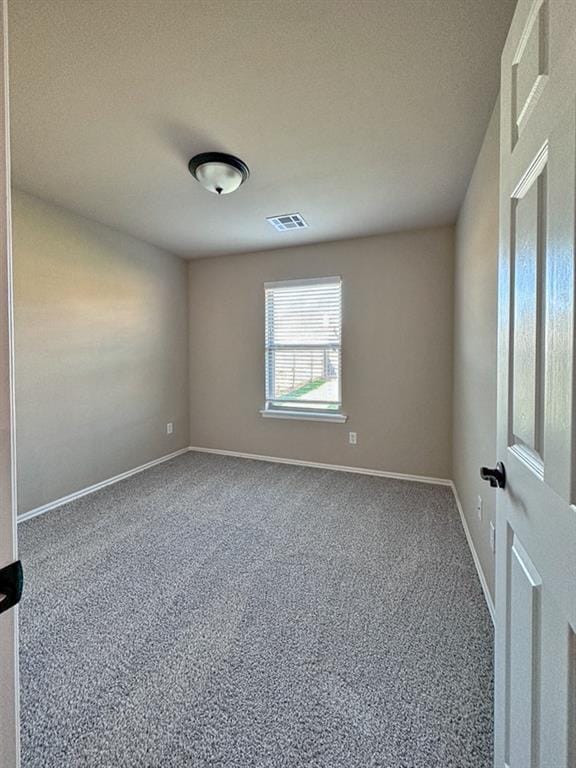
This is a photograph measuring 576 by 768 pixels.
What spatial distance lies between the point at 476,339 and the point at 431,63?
1449 millimetres

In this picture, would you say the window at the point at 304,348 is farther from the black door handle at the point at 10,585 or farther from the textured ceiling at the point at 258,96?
the black door handle at the point at 10,585

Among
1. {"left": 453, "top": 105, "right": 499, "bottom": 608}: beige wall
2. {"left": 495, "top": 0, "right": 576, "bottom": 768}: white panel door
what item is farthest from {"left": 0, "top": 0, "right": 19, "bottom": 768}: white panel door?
{"left": 453, "top": 105, "right": 499, "bottom": 608}: beige wall

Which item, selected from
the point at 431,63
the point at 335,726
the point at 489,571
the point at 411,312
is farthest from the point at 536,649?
the point at 411,312

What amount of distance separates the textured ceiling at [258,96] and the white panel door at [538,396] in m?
0.69

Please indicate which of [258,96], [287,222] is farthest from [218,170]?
[287,222]

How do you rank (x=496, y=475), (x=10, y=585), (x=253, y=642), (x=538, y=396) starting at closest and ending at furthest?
(x=10, y=585), (x=538, y=396), (x=496, y=475), (x=253, y=642)

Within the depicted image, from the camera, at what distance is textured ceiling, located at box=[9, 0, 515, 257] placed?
1.31m

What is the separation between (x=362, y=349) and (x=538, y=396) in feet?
10.1

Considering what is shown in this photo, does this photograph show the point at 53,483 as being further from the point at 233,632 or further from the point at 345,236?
the point at 345,236

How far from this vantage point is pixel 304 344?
408cm

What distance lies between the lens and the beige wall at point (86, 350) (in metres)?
2.80

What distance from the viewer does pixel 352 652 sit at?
1.50 m

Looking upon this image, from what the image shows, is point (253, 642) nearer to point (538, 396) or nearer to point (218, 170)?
point (538, 396)

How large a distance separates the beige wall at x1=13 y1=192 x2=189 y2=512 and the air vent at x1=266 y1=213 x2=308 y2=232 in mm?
1600
